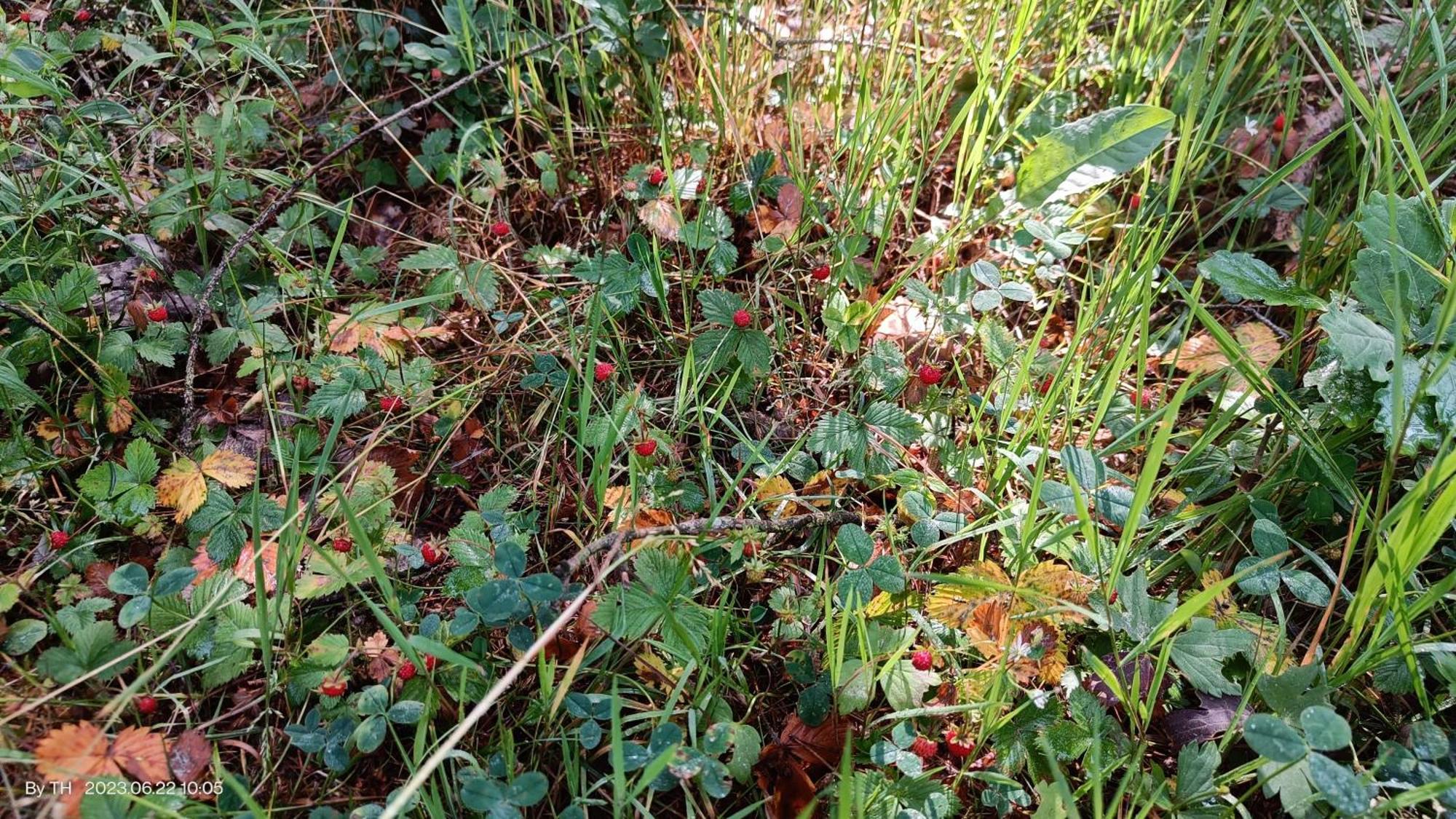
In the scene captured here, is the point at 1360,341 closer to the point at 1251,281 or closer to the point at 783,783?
the point at 1251,281

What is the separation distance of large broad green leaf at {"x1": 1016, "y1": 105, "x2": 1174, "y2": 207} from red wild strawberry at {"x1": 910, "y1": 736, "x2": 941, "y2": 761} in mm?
1030

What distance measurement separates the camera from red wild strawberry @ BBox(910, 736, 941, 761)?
1207mm

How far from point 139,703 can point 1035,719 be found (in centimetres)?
134

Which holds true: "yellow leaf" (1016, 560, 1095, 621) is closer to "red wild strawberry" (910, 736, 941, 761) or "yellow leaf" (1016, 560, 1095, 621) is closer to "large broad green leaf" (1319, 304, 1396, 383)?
"red wild strawberry" (910, 736, 941, 761)

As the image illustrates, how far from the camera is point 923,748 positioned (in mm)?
1209

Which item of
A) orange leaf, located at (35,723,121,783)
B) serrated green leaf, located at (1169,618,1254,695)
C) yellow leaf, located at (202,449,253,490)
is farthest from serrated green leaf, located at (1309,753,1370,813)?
yellow leaf, located at (202,449,253,490)

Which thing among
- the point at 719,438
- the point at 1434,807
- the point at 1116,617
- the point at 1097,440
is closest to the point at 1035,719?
the point at 1116,617

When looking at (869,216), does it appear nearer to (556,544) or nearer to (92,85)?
(556,544)

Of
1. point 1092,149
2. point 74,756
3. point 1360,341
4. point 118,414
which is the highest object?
→ point 1092,149

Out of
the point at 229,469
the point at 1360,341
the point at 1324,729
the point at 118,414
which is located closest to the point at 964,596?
the point at 1324,729

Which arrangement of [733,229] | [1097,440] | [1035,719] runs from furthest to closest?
[733,229] < [1097,440] < [1035,719]

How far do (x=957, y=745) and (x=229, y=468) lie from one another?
4.47 feet

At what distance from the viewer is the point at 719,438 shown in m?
1.68

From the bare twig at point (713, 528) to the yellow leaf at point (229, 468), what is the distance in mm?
624
